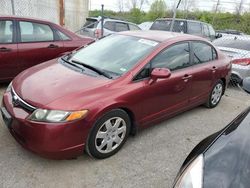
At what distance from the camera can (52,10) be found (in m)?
11.3

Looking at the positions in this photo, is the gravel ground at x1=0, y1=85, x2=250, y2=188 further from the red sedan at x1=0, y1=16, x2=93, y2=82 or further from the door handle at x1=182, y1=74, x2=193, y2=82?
the red sedan at x1=0, y1=16, x2=93, y2=82

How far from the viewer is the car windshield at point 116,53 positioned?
361 cm

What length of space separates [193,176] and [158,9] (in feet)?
110

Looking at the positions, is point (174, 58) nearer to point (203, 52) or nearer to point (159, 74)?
point (159, 74)

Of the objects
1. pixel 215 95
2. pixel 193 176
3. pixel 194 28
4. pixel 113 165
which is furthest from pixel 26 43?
pixel 194 28

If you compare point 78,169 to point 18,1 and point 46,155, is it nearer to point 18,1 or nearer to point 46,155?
point 46,155

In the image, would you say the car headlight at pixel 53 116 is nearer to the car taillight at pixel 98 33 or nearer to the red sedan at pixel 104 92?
the red sedan at pixel 104 92

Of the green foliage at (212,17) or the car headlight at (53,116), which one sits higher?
the car headlight at (53,116)

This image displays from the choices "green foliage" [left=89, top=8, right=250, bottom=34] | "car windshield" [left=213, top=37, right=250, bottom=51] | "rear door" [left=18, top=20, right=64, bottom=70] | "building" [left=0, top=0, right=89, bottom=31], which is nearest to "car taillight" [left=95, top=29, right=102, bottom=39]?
"building" [left=0, top=0, right=89, bottom=31]

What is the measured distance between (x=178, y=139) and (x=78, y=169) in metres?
1.60

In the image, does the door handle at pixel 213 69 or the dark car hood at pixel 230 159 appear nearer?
the dark car hood at pixel 230 159

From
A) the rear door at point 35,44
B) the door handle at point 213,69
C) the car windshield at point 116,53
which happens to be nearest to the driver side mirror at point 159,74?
the car windshield at point 116,53

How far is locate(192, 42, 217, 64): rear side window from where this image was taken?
180 inches

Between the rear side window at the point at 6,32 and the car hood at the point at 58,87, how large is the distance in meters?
1.75
